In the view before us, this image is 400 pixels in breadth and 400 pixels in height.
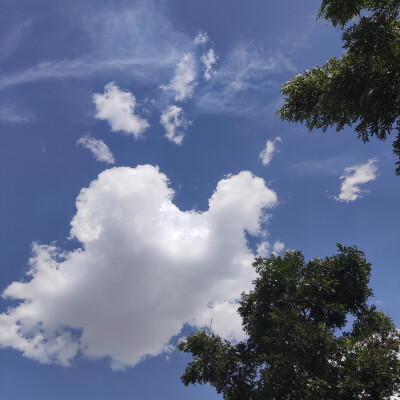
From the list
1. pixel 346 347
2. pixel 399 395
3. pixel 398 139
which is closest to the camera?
pixel 398 139

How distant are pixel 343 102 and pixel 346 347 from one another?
13.7 metres

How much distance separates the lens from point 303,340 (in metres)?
19.5

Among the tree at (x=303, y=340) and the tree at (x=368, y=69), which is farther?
the tree at (x=303, y=340)

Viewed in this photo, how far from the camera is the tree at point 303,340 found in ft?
56.8

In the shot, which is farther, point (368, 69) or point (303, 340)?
point (303, 340)

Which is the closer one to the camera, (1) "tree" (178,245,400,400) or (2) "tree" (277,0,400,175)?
(2) "tree" (277,0,400,175)

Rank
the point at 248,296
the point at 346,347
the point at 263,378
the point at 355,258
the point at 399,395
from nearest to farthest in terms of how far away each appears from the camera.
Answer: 1. the point at 399,395
2. the point at 346,347
3. the point at 263,378
4. the point at 355,258
5. the point at 248,296

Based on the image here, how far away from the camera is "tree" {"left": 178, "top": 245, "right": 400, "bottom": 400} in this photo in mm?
17312

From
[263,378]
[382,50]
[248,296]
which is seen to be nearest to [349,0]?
[382,50]

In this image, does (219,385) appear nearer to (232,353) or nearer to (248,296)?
(232,353)

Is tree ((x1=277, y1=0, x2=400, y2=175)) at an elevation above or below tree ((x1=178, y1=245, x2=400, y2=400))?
above

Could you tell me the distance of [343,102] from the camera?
13.3m

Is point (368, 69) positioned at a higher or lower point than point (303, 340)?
higher

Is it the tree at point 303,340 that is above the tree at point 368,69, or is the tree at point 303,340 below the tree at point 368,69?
below
